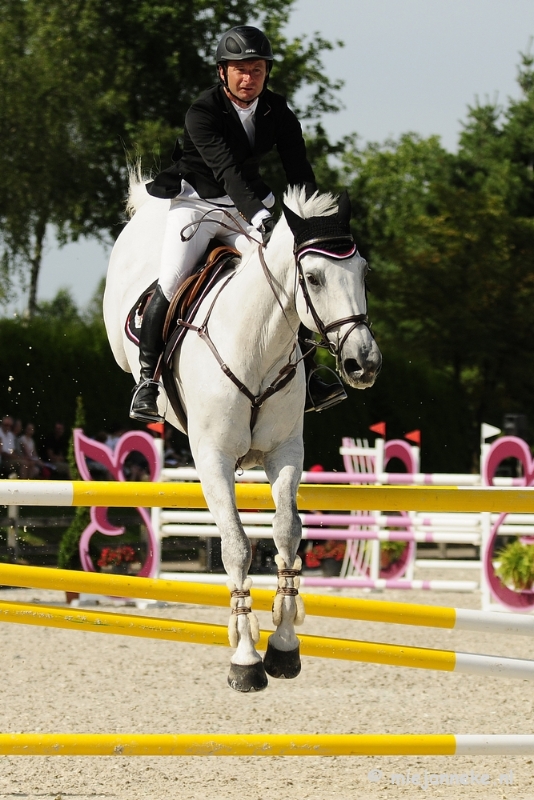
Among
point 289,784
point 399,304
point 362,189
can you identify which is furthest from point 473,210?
point 289,784

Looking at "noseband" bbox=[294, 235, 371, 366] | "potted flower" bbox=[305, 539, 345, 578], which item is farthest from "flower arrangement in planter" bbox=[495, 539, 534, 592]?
"noseband" bbox=[294, 235, 371, 366]

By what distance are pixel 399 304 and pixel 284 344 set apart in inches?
1053

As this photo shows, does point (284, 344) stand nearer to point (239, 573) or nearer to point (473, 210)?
point (239, 573)

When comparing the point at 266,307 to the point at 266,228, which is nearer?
the point at 266,307

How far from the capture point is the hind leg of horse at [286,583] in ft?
13.9

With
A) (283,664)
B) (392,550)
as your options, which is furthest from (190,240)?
(392,550)

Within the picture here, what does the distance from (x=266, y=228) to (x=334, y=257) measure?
648 mm

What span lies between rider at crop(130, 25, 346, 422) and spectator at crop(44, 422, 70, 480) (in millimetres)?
9118

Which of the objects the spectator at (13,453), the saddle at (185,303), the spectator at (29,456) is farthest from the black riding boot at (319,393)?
the spectator at (29,456)

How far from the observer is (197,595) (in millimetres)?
4469

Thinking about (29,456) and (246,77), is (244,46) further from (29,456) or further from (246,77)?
(29,456)

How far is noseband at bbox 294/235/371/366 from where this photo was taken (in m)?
3.89

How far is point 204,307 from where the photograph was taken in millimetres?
4719

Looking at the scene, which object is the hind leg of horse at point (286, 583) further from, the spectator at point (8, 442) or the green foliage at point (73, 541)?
the spectator at point (8, 442)
